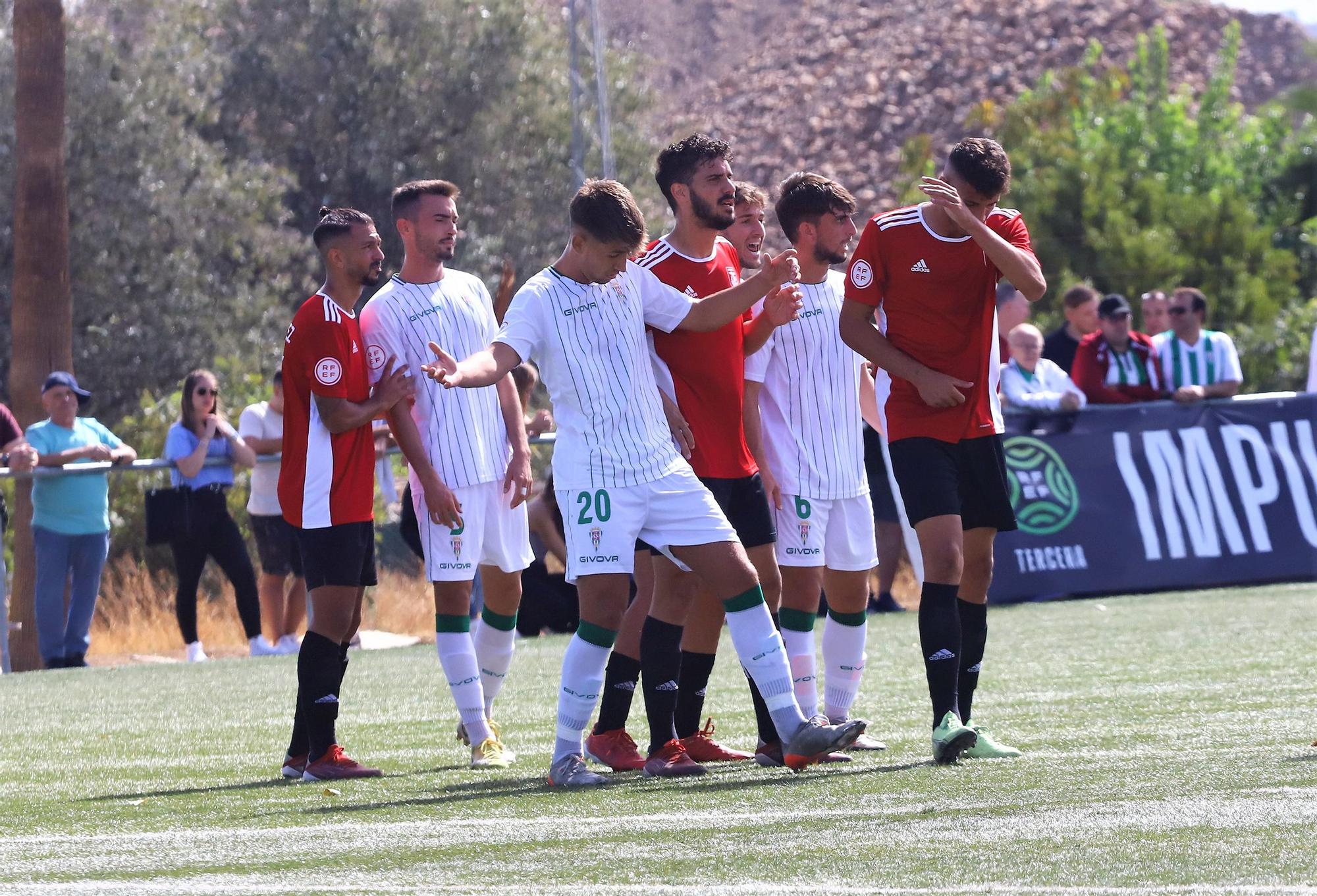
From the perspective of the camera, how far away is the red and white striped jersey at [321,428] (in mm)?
6902

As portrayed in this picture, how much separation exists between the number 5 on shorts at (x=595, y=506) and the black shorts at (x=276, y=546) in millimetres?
8024

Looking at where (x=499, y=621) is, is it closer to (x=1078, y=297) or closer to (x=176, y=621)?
(x=1078, y=297)

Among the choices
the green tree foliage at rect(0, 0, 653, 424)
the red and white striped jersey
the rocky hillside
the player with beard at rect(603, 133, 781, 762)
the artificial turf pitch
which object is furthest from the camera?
the rocky hillside

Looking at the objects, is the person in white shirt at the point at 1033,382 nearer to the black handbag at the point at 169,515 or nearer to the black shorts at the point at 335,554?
the black handbag at the point at 169,515

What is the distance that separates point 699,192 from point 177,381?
2512 centimetres

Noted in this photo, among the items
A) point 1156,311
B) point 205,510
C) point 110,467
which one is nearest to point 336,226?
point 110,467

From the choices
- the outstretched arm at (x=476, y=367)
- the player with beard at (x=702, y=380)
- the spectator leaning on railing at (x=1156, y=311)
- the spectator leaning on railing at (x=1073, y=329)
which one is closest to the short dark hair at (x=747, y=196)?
the player with beard at (x=702, y=380)

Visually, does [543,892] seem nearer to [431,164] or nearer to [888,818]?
[888,818]

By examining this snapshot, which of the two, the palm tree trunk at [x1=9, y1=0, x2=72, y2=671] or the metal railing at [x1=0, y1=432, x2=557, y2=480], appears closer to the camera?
the metal railing at [x1=0, y1=432, x2=557, y2=480]

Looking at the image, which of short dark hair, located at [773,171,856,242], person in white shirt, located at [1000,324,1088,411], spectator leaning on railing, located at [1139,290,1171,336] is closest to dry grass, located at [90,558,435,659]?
person in white shirt, located at [1000,324,1088,411]

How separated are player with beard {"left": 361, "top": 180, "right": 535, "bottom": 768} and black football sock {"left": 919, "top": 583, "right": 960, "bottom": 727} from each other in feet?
5.20

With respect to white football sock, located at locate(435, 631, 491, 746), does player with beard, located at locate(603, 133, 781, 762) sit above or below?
above

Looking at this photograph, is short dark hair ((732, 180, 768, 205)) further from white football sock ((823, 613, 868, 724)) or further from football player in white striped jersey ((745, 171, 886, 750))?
white football sock ((823, 613, 868, 724))

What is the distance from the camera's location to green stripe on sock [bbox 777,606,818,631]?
23.7ft
